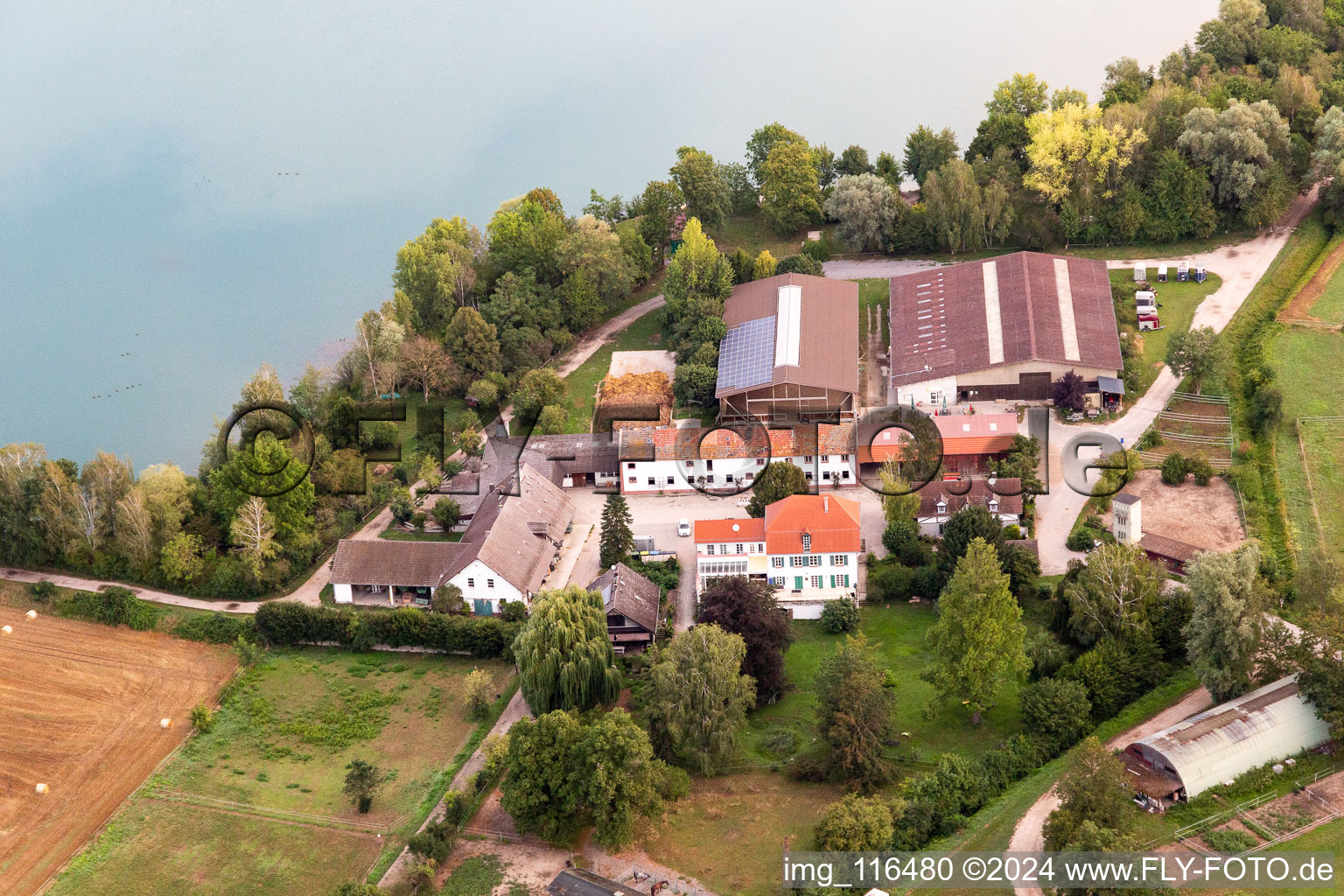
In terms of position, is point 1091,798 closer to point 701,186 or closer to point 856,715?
point 856,715

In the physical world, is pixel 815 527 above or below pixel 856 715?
above

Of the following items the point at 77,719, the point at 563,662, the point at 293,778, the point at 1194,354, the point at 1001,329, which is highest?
the point at 1001,329

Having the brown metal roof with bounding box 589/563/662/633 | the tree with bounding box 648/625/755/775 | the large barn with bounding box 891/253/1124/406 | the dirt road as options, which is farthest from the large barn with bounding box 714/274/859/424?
the dirt road

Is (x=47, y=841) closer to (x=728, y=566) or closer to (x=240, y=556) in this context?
(x=240, y=556)

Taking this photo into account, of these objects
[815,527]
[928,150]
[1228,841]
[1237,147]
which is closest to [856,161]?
[928,150]

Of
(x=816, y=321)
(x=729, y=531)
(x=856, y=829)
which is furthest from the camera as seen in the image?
(x=816, y=321)

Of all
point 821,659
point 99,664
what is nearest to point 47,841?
point 99,664
